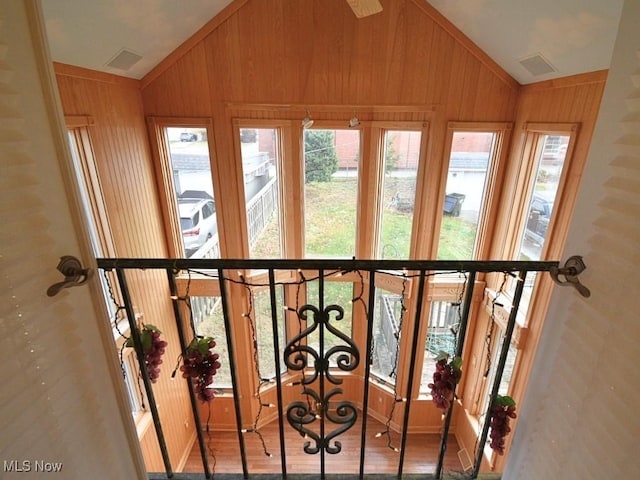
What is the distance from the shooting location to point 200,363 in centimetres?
102

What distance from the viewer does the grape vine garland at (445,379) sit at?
1022 mm

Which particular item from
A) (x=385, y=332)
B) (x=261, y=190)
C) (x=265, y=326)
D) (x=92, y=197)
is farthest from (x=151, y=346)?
(x=385, y=332)

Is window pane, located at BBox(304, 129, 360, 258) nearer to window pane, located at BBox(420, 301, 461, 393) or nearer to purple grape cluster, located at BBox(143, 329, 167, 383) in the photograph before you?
window pane, located at BBox(420, 301, 461, 393)

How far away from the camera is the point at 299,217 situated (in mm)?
3701

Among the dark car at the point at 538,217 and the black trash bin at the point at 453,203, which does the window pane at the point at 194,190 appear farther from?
the dark car at the point at 538,217

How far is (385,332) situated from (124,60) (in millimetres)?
3890

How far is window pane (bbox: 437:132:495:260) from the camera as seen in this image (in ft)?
11.2

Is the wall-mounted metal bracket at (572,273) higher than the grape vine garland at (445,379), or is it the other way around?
the wall-mounted metal bracket at (572,273)

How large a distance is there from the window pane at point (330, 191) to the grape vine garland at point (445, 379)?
2.76 meters

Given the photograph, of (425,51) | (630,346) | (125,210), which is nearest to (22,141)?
(630,346)

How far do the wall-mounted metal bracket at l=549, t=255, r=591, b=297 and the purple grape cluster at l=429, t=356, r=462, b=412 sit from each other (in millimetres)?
404

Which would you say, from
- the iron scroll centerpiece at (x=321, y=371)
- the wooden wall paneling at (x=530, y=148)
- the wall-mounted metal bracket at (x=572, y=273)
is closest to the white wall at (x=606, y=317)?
the wall-mounted metal bracket at (x=572, y=273)

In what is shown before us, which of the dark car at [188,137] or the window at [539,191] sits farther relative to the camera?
the dark car at [188,137]

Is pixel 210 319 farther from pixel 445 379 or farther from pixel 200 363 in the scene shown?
pixel 445 379
